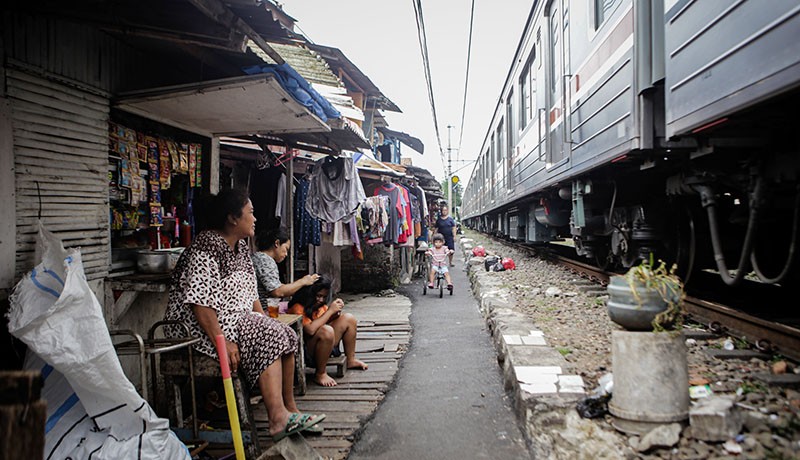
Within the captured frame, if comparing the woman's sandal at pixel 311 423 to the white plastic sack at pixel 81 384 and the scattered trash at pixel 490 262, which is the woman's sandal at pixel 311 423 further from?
the scattered trash at pixel 490 262

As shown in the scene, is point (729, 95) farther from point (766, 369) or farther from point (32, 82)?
point (32, 82)

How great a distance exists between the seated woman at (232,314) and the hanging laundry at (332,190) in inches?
116

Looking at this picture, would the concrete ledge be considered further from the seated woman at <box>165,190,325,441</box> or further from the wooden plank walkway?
the seated woman at <box>165,190,325,441</box>

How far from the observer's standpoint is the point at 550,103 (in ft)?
22.2

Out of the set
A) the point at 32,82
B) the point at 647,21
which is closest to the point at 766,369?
the point at 647,21

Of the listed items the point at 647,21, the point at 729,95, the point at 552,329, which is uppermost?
the point at 647,21

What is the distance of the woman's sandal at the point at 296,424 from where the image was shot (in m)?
2.81

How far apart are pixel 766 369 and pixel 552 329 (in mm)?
1735

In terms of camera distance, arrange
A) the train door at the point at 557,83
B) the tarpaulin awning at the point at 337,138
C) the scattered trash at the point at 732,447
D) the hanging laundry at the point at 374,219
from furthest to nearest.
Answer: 1. the hanging laundry at the point at 374,219
2. the train door at the point at 557,83
3. the tarpaulin awning at the point at 337,138
4. the scattered trash at the point at 732,447

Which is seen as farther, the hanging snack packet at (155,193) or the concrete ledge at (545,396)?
the hanging snack packet at (155,193)

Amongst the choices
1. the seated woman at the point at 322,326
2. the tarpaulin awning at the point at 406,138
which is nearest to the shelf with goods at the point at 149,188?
the seated woman at the point at 322,326

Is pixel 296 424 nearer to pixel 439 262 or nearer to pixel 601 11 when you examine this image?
pixel 601 11

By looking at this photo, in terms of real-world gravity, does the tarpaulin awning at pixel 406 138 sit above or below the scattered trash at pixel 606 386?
above

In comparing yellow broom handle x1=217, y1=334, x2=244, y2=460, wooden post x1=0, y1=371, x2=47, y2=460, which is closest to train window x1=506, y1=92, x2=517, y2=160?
yellow broom handle x1=217, y1=334, x2=244, y2=460
